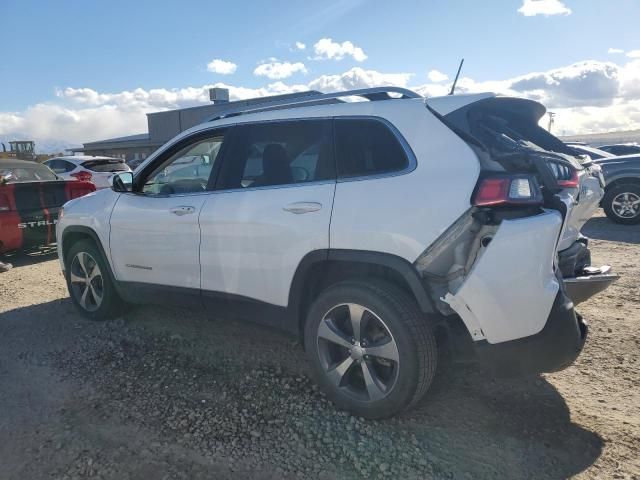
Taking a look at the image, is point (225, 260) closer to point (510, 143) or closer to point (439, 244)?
point (439, 244)

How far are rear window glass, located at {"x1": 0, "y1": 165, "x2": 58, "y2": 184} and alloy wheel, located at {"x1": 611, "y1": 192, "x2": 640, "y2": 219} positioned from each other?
33.9 feet

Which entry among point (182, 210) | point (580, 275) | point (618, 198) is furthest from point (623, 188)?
point (182, 210)

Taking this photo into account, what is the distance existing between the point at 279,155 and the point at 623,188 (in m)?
8.04

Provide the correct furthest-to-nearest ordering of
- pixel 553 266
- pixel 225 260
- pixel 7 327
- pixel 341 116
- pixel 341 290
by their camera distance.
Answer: pixel 7 327
pixel 225 260
pixel 341 116
pixel 341 290
pixel 553 266

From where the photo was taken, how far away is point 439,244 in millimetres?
2467

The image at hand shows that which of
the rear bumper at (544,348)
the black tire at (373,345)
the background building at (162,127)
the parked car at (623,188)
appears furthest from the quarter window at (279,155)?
the background building at (162,127)

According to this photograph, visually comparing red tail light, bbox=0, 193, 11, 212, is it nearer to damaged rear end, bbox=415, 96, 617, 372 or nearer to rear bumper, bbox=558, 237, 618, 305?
damaged rear end, bbox=415, 96, 617, 372

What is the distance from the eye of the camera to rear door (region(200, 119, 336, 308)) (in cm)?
293

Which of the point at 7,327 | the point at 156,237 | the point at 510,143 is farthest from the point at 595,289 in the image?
the point at 7,327

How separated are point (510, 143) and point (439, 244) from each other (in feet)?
2.38

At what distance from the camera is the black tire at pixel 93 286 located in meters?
4.39

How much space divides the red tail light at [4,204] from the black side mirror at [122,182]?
136 inches

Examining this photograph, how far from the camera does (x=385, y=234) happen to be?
260cm

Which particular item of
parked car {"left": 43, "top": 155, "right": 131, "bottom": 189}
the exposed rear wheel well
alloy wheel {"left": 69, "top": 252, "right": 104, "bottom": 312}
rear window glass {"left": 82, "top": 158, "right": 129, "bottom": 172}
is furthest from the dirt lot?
rear window glass {"left": 82, "top": 158, "right": 129, "bottom": 172}
